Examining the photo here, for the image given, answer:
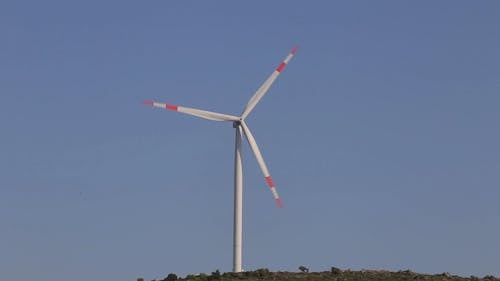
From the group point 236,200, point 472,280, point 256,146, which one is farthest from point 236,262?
point 472,280

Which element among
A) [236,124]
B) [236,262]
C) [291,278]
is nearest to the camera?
[291,278]

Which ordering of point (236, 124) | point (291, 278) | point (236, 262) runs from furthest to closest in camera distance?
point (236, 124) → point (236, 262) → point (291, 278)

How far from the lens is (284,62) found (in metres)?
103

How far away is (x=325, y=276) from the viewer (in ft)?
271

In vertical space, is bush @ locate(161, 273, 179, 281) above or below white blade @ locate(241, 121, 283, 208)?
below

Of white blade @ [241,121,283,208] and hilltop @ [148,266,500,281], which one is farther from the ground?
white blade @ [241,121,283,208]

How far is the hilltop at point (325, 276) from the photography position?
81688 millimetres

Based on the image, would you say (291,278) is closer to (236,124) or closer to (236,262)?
(236,262)

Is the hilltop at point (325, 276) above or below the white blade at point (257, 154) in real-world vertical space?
below

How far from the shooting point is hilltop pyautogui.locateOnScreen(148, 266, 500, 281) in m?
81.7

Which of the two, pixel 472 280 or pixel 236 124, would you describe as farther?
pixel 236 124

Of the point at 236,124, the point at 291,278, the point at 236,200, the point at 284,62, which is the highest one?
the point at 284,62

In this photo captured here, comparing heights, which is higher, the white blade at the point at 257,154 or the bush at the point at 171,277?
the white blade at the point at 257,154

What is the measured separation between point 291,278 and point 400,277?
783 cm
